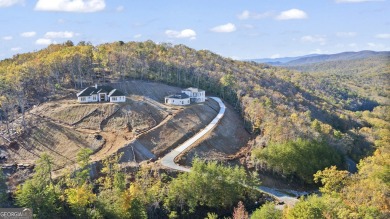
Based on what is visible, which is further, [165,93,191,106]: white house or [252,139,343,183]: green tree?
[165,93,191,106]: white house

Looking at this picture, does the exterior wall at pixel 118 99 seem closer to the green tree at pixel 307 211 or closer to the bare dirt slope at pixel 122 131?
the bare dirt slope at pixel 122 131

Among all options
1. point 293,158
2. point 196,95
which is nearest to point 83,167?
point 293,158

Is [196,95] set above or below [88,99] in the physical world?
below

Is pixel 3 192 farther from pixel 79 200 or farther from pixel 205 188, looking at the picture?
pixel 205 188

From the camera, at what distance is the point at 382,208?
125ft

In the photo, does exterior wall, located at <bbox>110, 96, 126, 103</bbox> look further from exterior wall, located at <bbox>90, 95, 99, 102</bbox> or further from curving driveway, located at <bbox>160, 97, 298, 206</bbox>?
curving driveway, located at <bbox>160, 97, 298, 206</bbox>

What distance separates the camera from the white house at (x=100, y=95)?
67562 millimetres

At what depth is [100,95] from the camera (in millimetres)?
68875

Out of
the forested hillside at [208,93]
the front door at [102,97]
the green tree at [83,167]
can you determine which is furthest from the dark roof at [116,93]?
the green tree at [83,167]

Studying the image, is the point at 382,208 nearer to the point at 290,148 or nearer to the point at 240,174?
the point at 240,174

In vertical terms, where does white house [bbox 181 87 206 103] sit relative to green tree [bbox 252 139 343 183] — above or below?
above

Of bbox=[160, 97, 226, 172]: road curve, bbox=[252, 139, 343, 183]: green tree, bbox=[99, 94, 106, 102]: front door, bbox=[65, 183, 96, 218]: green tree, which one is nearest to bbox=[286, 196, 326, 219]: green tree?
bbox=[160, 97, 226, 172]: road curve

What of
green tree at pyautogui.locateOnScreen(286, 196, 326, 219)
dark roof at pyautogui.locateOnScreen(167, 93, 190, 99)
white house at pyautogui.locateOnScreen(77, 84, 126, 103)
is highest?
white house at pyautogui.locateOnScreen(77, 84, 126, 103)

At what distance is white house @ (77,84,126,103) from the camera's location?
67.6 m
